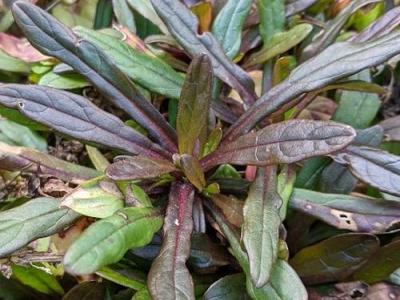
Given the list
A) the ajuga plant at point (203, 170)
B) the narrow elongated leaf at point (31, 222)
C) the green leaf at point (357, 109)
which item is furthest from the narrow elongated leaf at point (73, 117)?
the green leaf at point (357, 109)

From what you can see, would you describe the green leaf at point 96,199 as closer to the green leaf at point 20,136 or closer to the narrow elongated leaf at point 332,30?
the green leaf at point 20,136

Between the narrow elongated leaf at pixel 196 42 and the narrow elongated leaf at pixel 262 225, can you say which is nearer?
the narrow elongated leaf at pixel 262 225

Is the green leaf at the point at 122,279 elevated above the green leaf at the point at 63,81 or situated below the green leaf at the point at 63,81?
below

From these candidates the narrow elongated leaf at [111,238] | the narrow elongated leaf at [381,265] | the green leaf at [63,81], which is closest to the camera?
the narrow elongated leaf at [111,238]

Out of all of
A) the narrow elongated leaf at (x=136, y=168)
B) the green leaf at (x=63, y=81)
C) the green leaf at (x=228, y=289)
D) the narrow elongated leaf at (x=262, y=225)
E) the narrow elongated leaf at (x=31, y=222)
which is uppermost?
the green leaf at (x=63, y=81)

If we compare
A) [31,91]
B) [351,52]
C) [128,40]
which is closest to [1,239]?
[31,91]

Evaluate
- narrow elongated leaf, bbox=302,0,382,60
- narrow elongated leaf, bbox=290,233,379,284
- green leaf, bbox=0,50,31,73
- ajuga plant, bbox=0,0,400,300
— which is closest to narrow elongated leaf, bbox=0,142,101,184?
ajuga plant, bbox=0,0,400,300

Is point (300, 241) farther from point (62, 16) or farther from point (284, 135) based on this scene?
point (62, 16)

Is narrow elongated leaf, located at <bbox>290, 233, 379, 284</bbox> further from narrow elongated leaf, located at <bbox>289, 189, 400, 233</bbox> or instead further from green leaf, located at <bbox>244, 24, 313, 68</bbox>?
green leaf, located at <bbox>244, 24, 313, 68</bbox>
